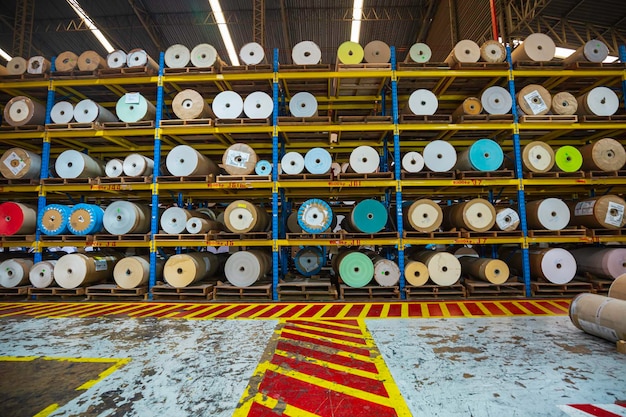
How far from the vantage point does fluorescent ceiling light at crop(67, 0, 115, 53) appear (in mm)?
14477

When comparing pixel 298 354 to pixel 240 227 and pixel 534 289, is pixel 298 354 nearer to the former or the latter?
pixel 240 227

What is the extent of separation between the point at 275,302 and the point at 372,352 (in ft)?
10.9

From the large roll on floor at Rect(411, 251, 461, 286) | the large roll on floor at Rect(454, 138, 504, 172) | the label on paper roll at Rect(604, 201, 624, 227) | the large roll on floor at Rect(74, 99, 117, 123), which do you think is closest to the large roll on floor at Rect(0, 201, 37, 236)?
the large roll on floor at Rect(74, 99, 117, 123)

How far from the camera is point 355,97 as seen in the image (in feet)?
29.1

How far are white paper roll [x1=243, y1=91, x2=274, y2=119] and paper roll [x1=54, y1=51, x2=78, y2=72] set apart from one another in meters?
4.74

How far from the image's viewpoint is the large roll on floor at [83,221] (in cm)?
759

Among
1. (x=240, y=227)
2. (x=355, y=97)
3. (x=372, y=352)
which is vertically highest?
(x=355, y=97)

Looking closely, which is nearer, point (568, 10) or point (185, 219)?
point (185, 219)

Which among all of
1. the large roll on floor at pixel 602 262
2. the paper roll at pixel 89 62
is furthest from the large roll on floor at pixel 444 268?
the paper roll at pixel 89 62

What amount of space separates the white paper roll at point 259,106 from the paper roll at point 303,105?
0.56m

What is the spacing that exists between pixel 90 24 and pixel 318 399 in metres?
19.9

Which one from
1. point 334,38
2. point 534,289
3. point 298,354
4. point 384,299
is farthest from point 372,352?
point 334,38

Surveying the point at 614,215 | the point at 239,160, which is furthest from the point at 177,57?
the point at 614,215

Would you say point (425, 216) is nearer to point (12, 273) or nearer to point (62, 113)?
point (62, 113)
